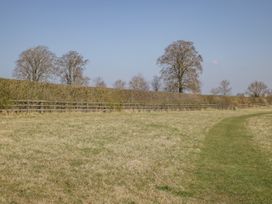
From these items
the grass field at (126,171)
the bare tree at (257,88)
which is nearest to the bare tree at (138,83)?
the bare tree at (257,88)

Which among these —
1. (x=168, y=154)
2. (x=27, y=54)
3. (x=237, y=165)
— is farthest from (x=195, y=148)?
(x=27, y=54)

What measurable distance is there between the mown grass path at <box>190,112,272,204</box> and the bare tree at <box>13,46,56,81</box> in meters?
61.8

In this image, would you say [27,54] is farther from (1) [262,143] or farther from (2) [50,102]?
(1) [262,143]

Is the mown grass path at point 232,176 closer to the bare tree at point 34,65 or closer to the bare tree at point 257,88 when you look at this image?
the bare tree at point 34,65

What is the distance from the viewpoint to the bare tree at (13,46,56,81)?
71.3 m

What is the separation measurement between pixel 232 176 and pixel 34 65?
67788 mm

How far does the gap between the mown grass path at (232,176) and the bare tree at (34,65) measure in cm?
6184

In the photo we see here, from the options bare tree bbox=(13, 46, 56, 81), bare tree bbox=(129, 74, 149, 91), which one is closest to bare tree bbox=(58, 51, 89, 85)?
bare tree bbox=(13, 46, 56, 81)

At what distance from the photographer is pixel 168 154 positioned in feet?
42.8

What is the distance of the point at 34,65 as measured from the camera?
7206cm

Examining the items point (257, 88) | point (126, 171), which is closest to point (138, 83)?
point (257, 88)

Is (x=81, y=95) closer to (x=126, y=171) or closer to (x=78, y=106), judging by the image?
(x=78, y=106)

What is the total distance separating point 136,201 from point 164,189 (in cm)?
126

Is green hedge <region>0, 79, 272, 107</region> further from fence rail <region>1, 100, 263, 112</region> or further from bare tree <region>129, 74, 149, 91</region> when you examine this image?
bare tree <region>129, 74, 149, 91</region>
